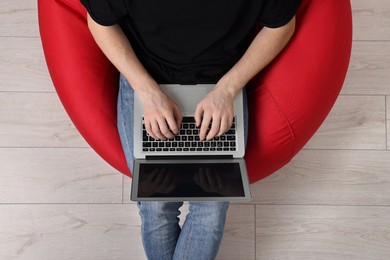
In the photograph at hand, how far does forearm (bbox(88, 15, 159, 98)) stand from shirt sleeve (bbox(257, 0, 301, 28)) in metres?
0.29

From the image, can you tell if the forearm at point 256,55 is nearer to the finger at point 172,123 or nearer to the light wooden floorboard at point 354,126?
the finger at point 172,123

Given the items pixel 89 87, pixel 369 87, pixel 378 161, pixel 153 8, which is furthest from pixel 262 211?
pixel 153 8

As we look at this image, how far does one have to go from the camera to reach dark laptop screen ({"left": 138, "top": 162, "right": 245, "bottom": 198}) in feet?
4.10

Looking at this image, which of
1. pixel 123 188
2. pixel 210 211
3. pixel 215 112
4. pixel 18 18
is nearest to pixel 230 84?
pixel 215 112

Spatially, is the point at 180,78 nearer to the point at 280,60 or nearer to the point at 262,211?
the point at 280,60

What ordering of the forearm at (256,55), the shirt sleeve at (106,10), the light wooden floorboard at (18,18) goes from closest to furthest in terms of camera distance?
the shirt sleeve at (106,10), the forearm at (256,55), the light wooden floorboard at (18,18)

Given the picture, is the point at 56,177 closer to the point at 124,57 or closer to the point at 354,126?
the point at 124,57

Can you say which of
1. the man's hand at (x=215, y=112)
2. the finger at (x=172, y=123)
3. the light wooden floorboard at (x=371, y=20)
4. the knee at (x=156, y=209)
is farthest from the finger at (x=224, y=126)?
the light wooden floorboard at (x=371, y=20)

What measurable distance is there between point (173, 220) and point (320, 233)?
1.77ft

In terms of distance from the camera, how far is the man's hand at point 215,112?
4.27ft

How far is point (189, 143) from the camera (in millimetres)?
1347

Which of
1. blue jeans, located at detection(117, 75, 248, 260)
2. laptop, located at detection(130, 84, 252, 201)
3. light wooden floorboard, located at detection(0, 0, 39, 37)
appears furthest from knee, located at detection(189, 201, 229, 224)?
light wooden floorboard, located at detection(0, 0, 39, 37)

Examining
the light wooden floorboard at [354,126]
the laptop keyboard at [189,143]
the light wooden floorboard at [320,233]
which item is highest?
the laptop keyboard at [189,143]

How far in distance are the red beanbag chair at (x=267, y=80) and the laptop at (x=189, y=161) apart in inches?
4.0
